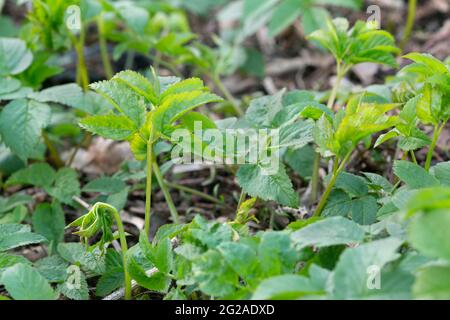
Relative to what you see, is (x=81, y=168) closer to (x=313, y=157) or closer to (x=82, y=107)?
(x=82, y=107)

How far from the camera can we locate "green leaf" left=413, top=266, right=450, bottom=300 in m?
1.04

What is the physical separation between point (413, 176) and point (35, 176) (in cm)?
106

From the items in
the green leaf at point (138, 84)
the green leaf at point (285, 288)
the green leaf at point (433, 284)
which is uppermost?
the green leaf at point (138, 84)

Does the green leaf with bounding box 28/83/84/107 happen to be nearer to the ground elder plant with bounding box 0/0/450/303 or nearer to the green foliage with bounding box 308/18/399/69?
A: the ground elder plant with bounding box 0/0/450/303

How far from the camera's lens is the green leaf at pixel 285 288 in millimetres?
1112

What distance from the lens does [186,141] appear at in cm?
144

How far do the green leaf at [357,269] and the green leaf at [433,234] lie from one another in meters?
0.11

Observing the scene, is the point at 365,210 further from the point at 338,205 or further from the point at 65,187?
the point at 65,187

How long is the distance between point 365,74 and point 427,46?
10.5 inches

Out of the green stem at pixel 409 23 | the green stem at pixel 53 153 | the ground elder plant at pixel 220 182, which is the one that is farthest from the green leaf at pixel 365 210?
the green stem at pixel 409 23

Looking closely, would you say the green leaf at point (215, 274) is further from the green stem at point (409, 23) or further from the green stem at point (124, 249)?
the green stem at point (409, 23)

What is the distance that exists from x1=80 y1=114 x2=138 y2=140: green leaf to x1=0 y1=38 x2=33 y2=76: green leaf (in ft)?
1.85

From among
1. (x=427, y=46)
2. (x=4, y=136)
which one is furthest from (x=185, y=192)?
(x=427, y=46)

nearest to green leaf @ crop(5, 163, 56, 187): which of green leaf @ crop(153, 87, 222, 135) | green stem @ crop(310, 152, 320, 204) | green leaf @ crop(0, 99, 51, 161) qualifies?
green leaf @ crop(0, 99, 51, 161)
